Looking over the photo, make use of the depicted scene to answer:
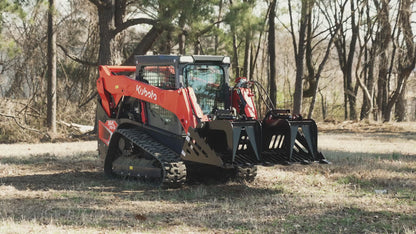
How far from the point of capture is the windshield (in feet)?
27.4

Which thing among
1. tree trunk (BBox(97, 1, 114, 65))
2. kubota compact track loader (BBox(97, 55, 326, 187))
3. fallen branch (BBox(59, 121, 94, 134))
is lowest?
fallen branch (BBox(59, 121, 94, 134))

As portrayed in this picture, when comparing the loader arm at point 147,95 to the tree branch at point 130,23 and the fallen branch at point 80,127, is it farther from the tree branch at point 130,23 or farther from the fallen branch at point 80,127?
the fallen branch at point 80,127

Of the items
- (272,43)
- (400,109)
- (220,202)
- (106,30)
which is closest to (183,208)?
(220,202)

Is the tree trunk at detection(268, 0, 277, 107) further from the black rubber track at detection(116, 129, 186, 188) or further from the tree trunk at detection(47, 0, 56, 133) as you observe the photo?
the black rubber track at detection(116, 129, 186, 188)

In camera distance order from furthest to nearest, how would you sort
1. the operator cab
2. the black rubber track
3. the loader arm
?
the operator cab, the loader arm, the black rubber track

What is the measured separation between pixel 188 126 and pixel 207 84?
1.04 m

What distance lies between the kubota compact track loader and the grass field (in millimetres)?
378

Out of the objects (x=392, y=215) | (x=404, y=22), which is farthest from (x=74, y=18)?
(x=392, y=215)

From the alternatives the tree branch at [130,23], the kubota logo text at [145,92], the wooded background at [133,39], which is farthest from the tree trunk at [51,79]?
the kubota logo text at [145,92]

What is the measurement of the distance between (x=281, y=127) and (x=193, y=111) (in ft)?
4.37

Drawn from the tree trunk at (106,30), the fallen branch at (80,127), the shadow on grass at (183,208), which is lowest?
the shadow on grass at (183,208)

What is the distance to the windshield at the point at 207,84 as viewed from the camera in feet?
27.4

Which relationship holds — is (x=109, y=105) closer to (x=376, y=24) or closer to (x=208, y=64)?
(x=208, y=64)

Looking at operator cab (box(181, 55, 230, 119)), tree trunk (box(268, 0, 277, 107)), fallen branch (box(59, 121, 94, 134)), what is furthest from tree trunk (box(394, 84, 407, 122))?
operator cab (box(181, 55, 230, 119))
